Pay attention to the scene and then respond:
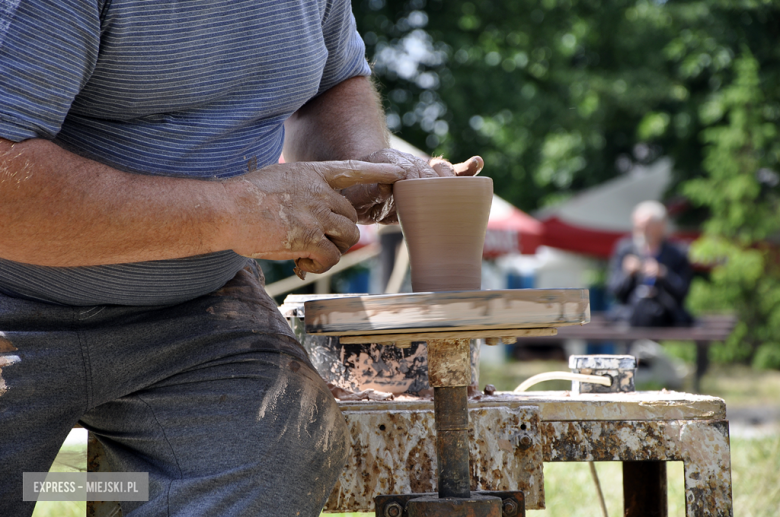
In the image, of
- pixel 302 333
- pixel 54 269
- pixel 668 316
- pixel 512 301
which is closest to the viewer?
pixel 512 301

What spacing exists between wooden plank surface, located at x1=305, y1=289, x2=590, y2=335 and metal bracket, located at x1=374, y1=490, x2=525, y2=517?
0.43 meters

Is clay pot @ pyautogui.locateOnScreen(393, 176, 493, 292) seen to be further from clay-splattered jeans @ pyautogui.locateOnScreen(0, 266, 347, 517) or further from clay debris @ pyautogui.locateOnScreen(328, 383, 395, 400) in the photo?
clay debris @ pyautogui.locateOnScreen(328, 383, 395, 400)

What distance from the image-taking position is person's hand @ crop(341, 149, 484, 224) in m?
1.41

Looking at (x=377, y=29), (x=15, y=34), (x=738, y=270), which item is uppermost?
(x=377, y=29)

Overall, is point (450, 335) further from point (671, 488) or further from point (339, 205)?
point (671, 488)

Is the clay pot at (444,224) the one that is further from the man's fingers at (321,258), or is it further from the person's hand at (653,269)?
the person's hand at (653,269)

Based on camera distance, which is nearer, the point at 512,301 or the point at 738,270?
the point at 512,301

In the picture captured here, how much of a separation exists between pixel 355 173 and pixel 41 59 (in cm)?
Result: 51

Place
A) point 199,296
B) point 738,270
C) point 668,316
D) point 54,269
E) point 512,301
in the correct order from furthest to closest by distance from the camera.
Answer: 1. point 738,270
2. point 668,316
3. point 199,296
4. point 54,269
5. point 512,301

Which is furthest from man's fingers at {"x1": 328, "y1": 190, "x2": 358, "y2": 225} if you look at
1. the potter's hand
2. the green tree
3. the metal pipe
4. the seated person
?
the green tree

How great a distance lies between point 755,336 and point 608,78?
464 centimetres

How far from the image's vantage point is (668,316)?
6836mm

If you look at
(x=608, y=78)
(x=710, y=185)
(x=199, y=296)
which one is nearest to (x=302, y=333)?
(x=199, y=296)

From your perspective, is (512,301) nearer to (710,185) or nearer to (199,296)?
(199,296)
